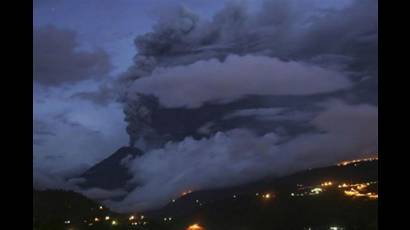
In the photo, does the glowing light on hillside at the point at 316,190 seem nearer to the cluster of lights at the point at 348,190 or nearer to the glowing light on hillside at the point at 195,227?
the cluster of lights at the point at 348,190

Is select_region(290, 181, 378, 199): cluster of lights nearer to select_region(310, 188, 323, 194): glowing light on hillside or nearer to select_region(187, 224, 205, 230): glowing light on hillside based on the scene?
select_region(310, 188, 323, 194): glowing light on hillside

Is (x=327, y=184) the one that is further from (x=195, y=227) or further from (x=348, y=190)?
(x=195, y=227)

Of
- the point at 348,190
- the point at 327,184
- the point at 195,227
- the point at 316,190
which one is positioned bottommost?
the point at 195,227

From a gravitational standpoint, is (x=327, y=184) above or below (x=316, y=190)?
above

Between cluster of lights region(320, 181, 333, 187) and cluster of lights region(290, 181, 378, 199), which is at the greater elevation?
cluster of lights region(320, 181, 333, 187)

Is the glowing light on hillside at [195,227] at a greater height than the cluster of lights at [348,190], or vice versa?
the cluster of lights at [348,190]

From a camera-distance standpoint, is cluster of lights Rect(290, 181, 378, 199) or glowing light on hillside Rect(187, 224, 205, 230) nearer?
glowing light on hillside Rect(187, 224, 205, 230)

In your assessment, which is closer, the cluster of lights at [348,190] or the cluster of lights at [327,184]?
the cluster of lights at [348,190]

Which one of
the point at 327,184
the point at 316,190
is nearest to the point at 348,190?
the point at 327,184

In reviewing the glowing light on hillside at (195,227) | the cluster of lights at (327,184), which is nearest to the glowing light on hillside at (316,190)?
the cluster of lights at (327,184)

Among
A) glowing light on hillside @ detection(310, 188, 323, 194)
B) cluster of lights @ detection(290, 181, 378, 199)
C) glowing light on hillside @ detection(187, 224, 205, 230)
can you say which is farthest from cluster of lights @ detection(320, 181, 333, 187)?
glowing light on hillside @ detection(187, 224, 205, 230)

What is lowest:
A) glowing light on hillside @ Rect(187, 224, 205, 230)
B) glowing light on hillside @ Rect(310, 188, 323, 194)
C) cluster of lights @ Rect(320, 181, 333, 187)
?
glowing light on hillside @ Rect(187, 224, 205, 230)

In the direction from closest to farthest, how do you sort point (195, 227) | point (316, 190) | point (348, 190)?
point (195, 227)
point (316, 190)
point (348, 190)
